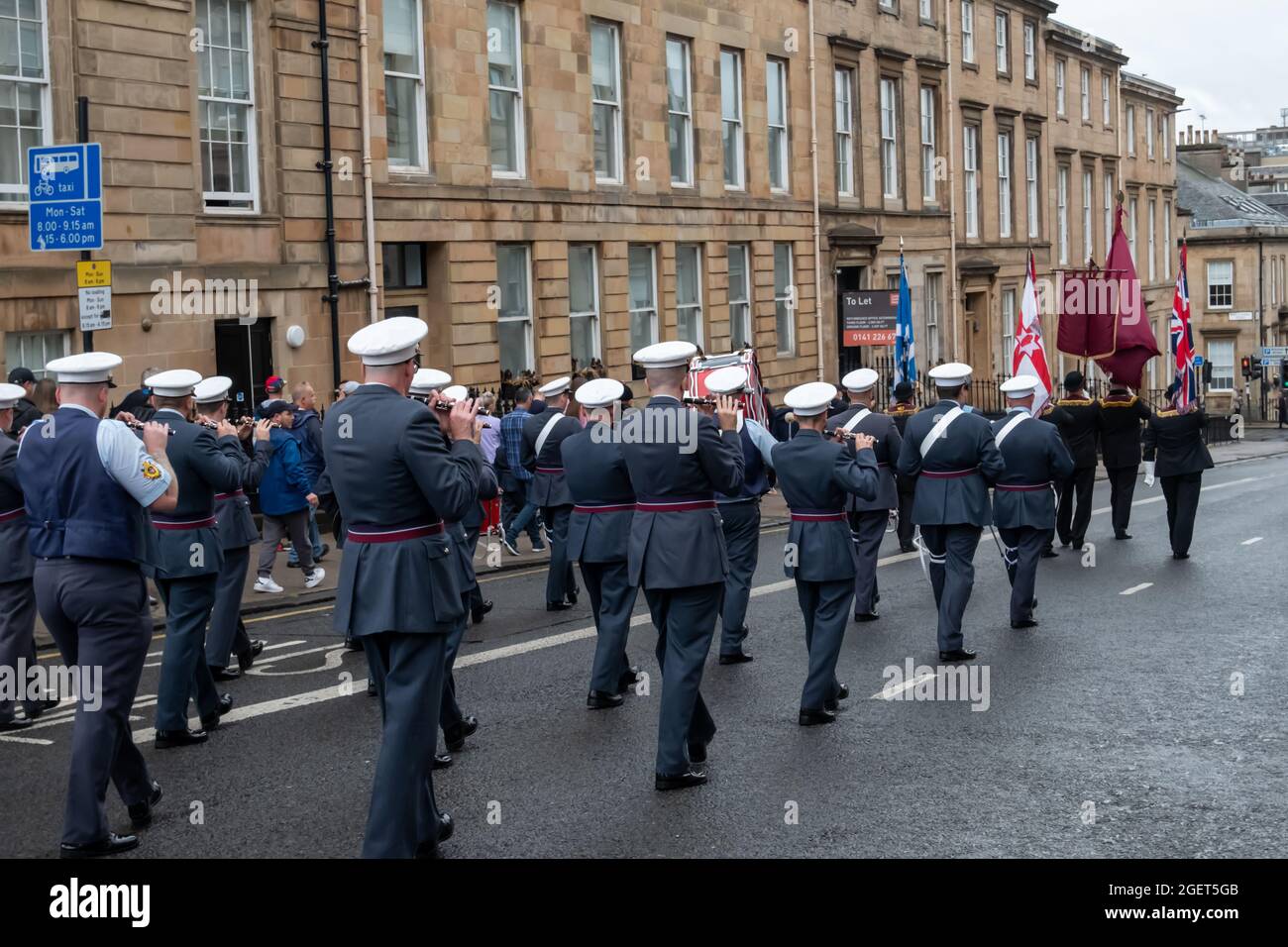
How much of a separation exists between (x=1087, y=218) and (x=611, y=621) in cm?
4634

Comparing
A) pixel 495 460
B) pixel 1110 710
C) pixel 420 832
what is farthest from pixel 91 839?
pixel 495 460

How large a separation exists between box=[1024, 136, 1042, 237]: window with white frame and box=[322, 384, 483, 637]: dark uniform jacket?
1703 inches

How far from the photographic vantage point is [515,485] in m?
18.2

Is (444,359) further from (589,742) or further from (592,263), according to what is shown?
(589,742)

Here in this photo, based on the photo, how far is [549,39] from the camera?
26.4 metres

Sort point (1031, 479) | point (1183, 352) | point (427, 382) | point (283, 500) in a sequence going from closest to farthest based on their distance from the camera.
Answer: point (427, 382) < point (1031, 479) < point (283, 500) < point (1183, 352)

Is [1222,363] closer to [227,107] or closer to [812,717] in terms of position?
[227,107]

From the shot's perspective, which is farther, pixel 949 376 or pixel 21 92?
pixel 21 92

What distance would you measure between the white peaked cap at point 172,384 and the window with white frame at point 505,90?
1651 cm

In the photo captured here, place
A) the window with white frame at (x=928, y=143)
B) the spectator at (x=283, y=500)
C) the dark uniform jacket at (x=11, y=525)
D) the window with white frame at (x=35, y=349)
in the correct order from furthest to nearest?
the window with white frame at (x=928, y=143) < the window with white frame at (x=35, y=349) < the spectator at (x=283, y=500) < the dark uniform jacket at (x=11, y=525)

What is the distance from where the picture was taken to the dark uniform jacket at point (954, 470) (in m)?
11.6

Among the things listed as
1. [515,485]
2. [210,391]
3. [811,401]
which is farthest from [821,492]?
[515,485]

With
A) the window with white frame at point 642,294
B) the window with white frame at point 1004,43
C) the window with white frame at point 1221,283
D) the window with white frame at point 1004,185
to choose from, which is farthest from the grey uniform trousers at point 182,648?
the window with white frame at point 1221,283

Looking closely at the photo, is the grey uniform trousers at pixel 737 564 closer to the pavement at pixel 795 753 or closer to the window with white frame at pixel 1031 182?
the pavement at pixel 795 753
